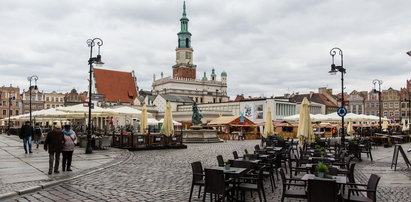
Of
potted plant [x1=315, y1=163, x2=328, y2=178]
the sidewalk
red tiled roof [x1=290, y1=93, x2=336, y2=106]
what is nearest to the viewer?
potted plant [x1=315, y1=163, x2=328, y2=178]

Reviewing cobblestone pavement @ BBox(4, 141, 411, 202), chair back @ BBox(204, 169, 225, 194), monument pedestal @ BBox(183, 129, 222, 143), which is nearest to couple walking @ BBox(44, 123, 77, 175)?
cobblestone pavement @ BBox(4, 141, 411, 202)

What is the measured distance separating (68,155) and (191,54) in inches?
3499

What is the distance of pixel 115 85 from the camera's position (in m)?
87.2

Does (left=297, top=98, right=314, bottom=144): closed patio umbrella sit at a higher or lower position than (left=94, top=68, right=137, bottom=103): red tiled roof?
lower

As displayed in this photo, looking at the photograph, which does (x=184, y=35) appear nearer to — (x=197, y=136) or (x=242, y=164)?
(x=197, y=136)

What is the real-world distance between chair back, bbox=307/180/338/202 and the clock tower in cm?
9206

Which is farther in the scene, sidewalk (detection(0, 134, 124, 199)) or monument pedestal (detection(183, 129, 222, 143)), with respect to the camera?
monument pedestal (detection(183, 129, 222, 143))

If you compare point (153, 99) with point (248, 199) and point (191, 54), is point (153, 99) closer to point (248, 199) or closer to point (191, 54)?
point (191, 54)

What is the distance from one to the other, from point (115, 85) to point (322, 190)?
84719mm

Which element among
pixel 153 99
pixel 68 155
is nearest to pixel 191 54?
pixel 153 99

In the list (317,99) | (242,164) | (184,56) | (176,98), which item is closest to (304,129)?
(242,164)

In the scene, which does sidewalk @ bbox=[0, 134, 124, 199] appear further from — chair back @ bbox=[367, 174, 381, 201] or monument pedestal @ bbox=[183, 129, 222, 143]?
monument pedestal @ bbox=[183, 129, 222, 143]

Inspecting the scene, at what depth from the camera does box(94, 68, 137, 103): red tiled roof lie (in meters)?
84.9

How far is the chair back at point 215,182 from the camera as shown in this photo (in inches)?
284
